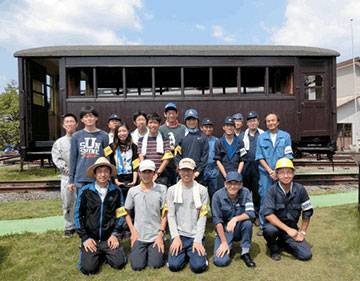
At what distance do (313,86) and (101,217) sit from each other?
20.0 ft

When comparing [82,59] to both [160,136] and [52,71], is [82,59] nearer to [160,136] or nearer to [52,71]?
[52,71]

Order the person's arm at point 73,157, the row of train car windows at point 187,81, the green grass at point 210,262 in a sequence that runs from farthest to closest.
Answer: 1. the row of train car windows at point 187,81
2. the person's arm at point 73,157
3. the green grass at point 210,262

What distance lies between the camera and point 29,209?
4.93 m

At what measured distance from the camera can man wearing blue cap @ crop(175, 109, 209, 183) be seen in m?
3.43

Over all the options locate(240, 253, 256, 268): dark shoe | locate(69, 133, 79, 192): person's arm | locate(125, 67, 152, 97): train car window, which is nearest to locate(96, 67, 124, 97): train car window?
locate(125, 67, 152, 97): train car window

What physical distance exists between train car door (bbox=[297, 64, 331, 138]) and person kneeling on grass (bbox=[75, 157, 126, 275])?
5326 mm

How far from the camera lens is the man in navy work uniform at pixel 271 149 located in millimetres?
3467

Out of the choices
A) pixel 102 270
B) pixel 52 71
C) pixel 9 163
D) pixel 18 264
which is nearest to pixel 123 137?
pixel 102 270

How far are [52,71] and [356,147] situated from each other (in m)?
19.5

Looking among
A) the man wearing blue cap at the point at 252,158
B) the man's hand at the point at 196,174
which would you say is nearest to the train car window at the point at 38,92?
the man's hand at the point at 196,174

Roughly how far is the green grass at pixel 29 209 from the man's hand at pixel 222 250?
3192mm

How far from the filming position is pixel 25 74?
244 inches

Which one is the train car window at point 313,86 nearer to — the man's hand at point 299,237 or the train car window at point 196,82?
the train car window at point 196,82

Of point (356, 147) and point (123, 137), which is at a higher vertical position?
point (123, 137)
